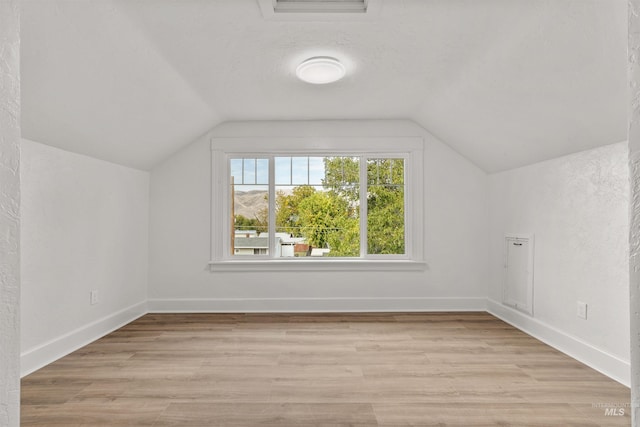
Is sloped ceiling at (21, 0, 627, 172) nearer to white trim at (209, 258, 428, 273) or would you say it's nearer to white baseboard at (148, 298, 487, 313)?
white trim at (209, 258, 428, 273)

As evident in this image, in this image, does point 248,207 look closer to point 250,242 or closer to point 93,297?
point 250,242

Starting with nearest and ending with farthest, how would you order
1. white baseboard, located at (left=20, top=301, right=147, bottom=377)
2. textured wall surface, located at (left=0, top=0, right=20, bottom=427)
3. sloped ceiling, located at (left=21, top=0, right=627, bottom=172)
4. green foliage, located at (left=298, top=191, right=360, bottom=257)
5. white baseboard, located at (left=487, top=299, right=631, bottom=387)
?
textured wall surface, located at (left=0, top=0, right=20, bottom=427)
sloped ceiling, located at (left=21, top=0, right=627, bottom=172)
white baseboard, located at (left=487, top=299, right=631, bottom=387)
white baseboard, located at (left=20, top=301, right=147, bottom=377)
green foliage, located at (left=298, top=191, right=360, bottom=257)

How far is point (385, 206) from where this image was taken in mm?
4234

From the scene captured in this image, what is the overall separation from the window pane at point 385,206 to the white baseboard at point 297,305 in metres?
0.64

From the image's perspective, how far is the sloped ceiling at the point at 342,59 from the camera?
188 centimetres

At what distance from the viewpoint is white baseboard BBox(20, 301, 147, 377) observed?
2484 millimetres

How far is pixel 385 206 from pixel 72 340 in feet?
10.7

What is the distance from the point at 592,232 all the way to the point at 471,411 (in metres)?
1.62

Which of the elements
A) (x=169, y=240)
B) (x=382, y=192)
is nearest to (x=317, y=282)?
(x=382, y=192)

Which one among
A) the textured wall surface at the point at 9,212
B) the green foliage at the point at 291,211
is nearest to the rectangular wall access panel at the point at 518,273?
the green foliage at the point at 291,211

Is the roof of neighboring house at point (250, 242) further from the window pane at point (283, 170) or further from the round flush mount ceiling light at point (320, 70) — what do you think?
the round flush mount ceiling light at point (320, 70)

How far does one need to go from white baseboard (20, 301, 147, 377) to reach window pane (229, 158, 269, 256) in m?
1.29

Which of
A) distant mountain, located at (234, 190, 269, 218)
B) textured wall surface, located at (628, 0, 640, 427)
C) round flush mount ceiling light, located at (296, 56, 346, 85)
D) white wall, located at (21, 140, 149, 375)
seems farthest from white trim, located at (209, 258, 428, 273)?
textured wall surface, located at (628, 0, 640, 427)

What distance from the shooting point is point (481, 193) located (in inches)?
162
